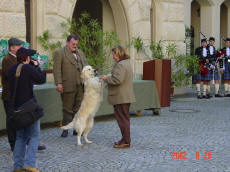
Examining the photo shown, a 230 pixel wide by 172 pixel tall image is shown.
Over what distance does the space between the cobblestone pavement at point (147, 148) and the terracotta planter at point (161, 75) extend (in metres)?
0.59

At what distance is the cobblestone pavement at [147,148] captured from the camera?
670 cm

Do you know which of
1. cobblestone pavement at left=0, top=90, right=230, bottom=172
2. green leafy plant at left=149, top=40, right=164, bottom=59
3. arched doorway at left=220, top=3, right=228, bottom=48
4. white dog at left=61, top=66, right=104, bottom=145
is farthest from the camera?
arched doorway at left=220, top=3, right=228, bottom=48

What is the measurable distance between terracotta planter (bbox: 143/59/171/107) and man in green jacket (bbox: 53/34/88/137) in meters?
3.32

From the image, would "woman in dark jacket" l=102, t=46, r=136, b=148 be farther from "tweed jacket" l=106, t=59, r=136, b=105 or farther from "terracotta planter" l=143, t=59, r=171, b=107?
"terracotta planter" l=143, t=59, r=171, b=107

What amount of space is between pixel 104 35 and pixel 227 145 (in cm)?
679

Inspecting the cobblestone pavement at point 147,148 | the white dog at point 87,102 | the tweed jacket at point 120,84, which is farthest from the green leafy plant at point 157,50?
the tweed jacket at point 120,84

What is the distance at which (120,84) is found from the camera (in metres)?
7.94

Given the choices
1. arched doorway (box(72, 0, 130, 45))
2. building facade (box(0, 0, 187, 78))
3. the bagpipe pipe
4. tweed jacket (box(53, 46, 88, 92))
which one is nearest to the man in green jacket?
tweed jacket (box(53, 46, 88, 92))

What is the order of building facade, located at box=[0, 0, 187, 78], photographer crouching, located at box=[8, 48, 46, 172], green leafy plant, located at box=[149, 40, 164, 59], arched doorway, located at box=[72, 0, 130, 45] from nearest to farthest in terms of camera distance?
1. photographer crouching, located at box=[8, 48, 46, 172]
2. building facade, located at box=[0, 0, 187, 78]
3. arched doorway, located at box=[72, 0, 130, 45]
4. green leafy plant, located at box=[149, 40, 164, 59]

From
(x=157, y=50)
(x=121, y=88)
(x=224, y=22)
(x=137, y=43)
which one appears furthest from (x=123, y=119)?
(x=224, y=22)

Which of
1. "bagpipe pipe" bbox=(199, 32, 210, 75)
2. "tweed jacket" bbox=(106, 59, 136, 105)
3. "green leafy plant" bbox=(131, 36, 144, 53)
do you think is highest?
"green leafy plant" bbox=(131, 36, 144, 53)

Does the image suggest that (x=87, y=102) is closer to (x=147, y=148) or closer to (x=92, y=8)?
(x=147, y=148)

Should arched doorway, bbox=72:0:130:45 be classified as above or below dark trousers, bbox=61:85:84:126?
above

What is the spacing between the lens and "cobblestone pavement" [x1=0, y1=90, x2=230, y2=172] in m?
6.70
